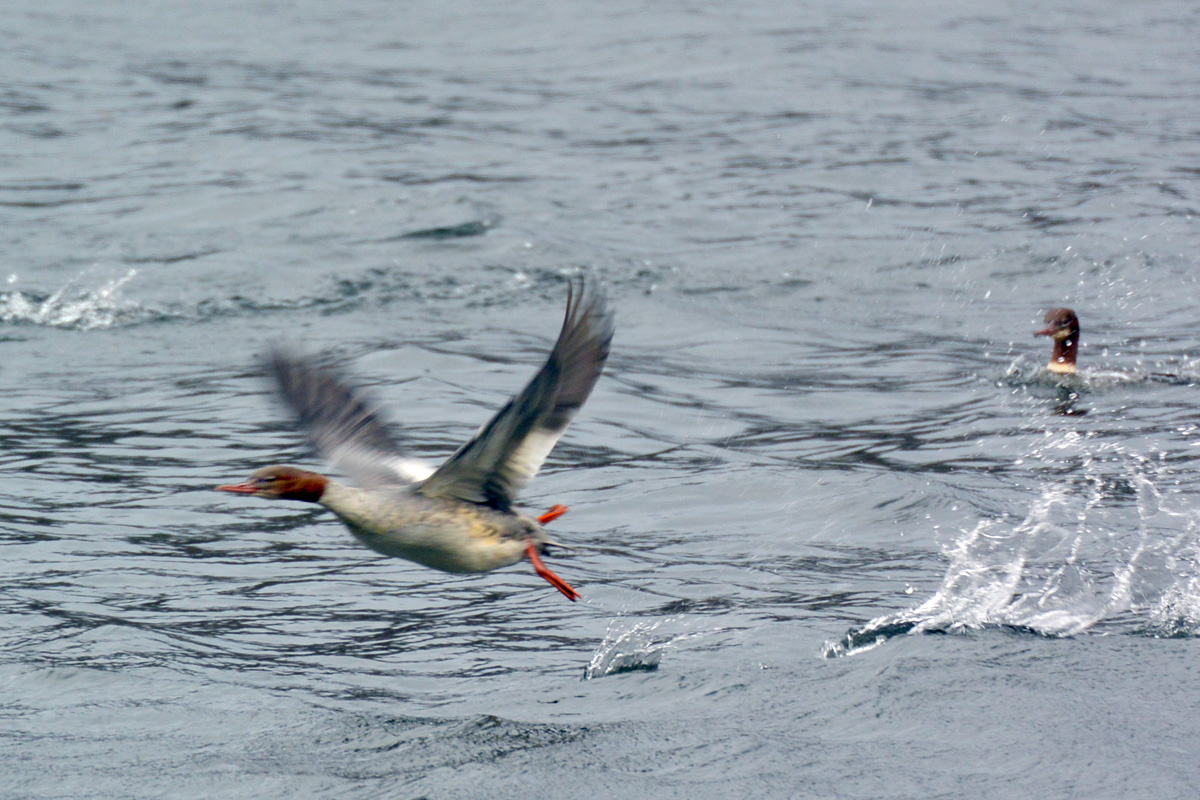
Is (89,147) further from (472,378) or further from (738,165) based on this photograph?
(472,378)

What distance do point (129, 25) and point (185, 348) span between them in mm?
12978

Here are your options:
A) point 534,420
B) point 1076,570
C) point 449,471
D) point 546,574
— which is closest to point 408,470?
point 449,471

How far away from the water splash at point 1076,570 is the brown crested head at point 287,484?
192 centimetres

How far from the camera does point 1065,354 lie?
9.59 metres

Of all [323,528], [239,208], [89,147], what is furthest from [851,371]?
[89,147]

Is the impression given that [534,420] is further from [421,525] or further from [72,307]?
[72,307]

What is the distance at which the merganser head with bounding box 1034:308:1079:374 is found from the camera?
9.55 metres

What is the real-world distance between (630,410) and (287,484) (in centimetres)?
437

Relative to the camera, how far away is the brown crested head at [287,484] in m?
4.85

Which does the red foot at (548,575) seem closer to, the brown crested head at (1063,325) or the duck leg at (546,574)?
the duck leg at (546,574)

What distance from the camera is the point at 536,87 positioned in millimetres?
18438

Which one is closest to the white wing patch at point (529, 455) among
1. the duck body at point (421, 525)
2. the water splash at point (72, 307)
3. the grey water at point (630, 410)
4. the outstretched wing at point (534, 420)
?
the outstretched wing at point (534, 420)

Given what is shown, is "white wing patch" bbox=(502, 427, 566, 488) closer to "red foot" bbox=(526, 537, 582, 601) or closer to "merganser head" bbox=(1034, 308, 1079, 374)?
"red foot" bbox=(526, 537, 582, 601)

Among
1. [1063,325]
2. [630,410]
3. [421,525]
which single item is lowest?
[630,410]
